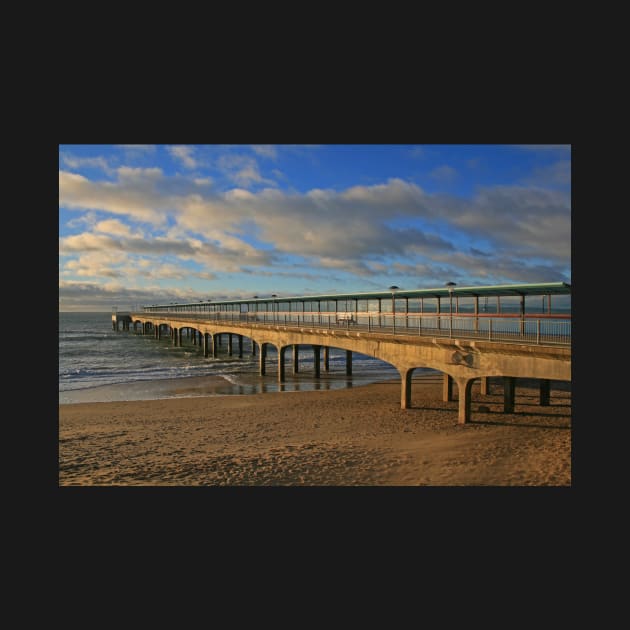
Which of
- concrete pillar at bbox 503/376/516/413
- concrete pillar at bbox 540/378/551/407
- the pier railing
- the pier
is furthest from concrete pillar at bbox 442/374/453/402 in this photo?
concrete pillar at bbox 540/378/551/407

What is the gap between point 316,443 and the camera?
41.7ft

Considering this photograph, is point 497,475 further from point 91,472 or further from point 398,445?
point 91,472

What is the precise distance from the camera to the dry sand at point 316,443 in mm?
10055

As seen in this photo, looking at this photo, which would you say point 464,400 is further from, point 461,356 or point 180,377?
point 180,377

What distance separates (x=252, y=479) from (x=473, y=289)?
36.4 ft

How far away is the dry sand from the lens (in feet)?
33.0

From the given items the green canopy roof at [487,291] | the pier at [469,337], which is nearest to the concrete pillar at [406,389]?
the pier at [469,337]

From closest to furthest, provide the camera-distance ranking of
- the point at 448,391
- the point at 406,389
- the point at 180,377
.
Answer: the point at 406,389 < the point at 448,391 < the point at 180,377

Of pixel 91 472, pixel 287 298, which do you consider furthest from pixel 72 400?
pixel 287 298

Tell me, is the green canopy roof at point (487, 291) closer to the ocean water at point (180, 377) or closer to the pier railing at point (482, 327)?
the pier railing at point (482, 327)

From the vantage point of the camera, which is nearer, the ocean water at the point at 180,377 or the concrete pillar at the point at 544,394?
the concrete pillar at the point at 544,394

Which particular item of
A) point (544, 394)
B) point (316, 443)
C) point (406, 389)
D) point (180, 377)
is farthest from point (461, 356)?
point (180, 377)

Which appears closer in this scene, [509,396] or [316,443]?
[316,443]

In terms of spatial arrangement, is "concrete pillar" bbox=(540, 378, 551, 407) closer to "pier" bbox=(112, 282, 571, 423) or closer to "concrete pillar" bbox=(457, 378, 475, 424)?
"pier" bbox=(112, 282, 571, 423)
